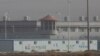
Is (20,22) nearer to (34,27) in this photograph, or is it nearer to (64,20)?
(34,27)

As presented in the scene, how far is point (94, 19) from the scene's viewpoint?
335 feet

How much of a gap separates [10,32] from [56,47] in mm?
32742

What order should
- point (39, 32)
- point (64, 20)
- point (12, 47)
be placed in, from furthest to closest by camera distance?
point (64, 20)
point (39, 32)
point (12, 47)

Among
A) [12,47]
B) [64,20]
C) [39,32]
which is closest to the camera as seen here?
[12,47]

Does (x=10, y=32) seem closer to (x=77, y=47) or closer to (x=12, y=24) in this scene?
(x=12, y=24)

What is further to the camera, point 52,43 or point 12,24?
point 12,24

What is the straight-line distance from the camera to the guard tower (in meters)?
88.6

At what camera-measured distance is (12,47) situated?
5722 cm

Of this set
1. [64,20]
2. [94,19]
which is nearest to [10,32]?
[64,20]

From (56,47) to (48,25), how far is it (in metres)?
33.2

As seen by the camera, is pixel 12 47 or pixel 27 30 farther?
pixel 27 30

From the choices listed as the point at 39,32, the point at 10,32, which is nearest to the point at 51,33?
the point at 39,32

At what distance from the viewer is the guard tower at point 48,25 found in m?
88.6

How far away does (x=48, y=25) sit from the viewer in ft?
296
